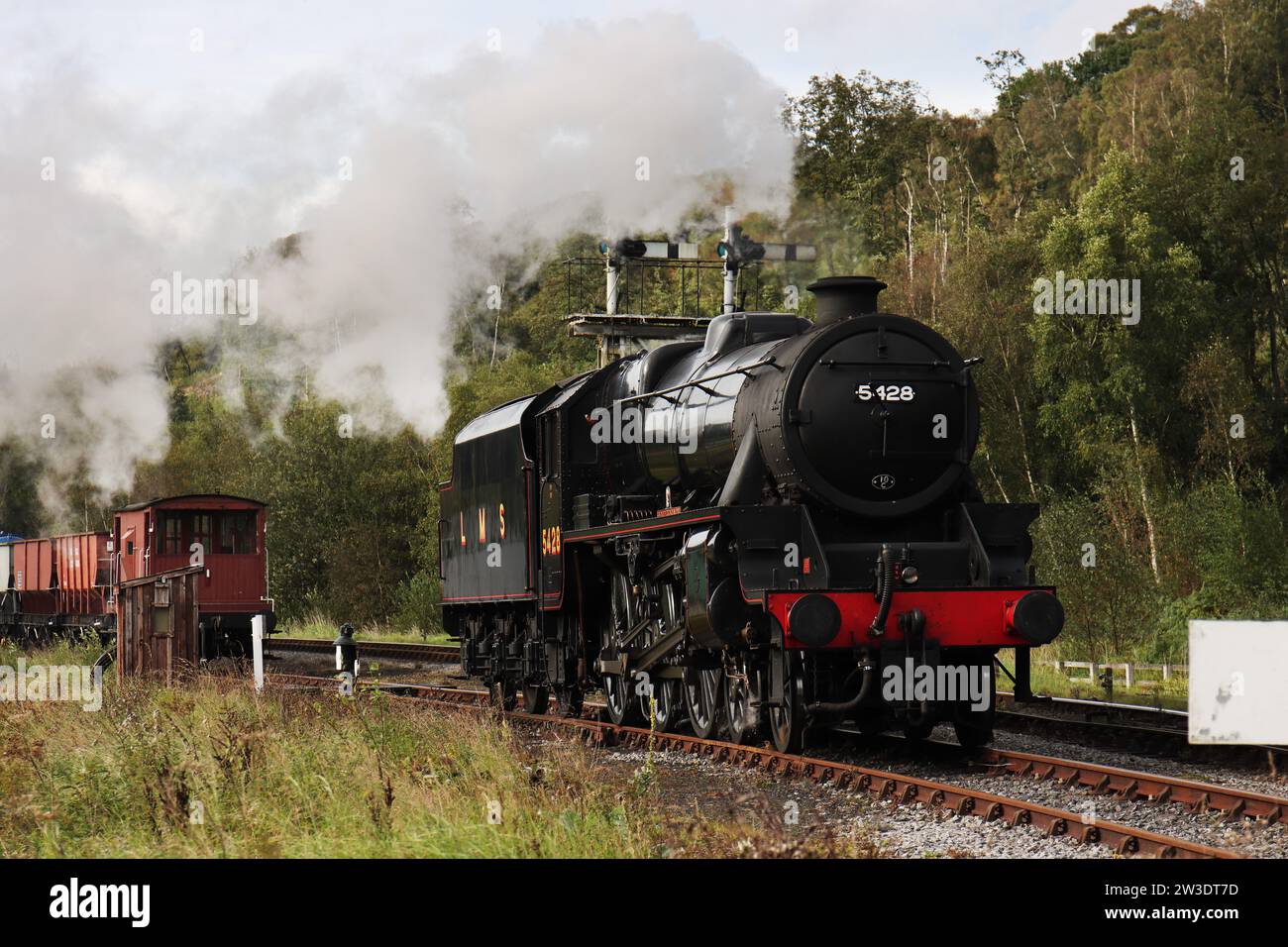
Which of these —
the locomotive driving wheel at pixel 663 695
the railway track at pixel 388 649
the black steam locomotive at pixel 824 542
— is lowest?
the railway track at pixel 388 649

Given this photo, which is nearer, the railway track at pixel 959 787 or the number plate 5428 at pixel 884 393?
the railway track at pixel 959 787

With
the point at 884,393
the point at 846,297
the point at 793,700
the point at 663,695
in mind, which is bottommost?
the point at 663,695

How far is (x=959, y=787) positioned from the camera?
9203 mm

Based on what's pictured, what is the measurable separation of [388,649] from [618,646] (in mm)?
14525

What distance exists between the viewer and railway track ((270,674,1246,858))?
7320mm

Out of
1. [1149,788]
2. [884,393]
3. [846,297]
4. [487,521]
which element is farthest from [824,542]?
[487,521]

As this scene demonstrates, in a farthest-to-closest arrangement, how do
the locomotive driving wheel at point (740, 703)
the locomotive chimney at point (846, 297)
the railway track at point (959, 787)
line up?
the locomotive driving wheel at point (740, 703), the locomotive chimney at point (846, 297), the railway track at point (959, 787)

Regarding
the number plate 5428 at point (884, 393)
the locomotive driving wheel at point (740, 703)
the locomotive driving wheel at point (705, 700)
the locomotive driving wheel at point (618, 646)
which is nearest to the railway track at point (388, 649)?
the locomotive driving wheel at point (618, 646)

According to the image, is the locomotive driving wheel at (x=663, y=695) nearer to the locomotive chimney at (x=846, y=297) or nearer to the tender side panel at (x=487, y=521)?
the tender side panel at (x=487, y=521)

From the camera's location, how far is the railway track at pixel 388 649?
24.9 metres

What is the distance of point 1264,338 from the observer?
33594 millimetres

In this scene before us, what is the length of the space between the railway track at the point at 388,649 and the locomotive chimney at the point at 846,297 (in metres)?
14.1

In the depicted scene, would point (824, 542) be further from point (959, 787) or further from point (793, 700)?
point (959, 787)

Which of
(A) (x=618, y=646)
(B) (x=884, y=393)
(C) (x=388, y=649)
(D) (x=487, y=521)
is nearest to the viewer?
(B) (x=884, y=393)
